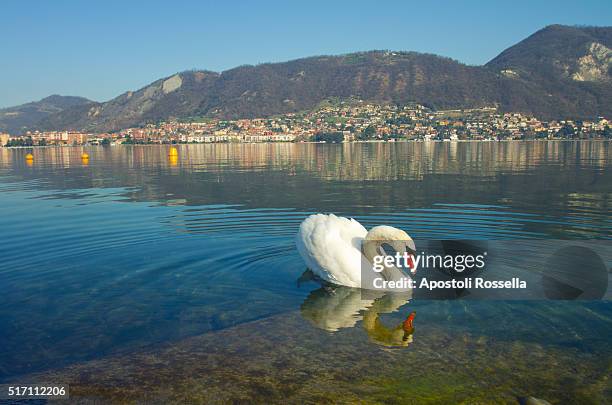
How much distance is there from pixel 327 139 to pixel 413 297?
17202 cm

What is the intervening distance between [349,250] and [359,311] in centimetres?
143

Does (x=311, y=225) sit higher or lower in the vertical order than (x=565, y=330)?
higher

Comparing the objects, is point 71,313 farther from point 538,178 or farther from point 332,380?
point 538,178

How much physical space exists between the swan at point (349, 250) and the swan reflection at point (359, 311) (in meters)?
0.30

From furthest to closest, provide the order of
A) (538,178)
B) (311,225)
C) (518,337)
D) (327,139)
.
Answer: (327,139) < (538,178) < (311,225) < (518,337)

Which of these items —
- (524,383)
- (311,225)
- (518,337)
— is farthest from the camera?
(311,225)

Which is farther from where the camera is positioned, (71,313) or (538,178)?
(538,178)

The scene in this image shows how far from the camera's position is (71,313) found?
34.4 feet

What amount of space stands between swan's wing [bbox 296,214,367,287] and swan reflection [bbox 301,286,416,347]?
0.38 metres

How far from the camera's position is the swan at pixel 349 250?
11281mm

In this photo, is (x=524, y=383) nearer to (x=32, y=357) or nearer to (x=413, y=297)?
(x=413, y=297)

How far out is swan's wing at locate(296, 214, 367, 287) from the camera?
11266 mm

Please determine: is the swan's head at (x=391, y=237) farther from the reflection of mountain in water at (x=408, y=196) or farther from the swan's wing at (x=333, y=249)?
the reflection of mountain in water at (x=408, y=196)

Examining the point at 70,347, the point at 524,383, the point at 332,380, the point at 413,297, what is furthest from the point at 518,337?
the point at 70,347
